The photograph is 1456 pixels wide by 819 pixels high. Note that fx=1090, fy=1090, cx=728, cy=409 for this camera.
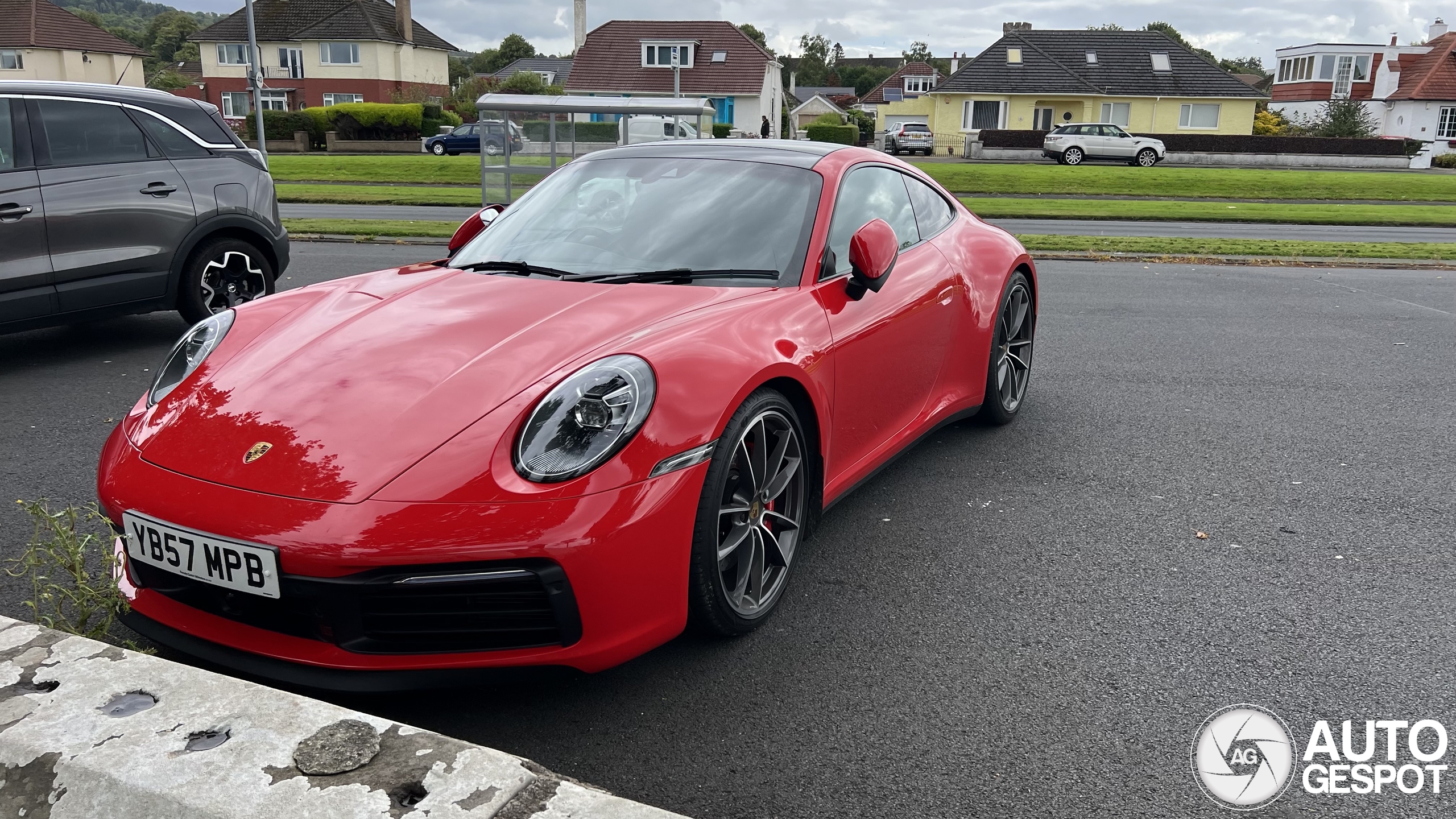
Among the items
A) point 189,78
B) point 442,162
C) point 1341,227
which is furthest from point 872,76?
point 1341,227

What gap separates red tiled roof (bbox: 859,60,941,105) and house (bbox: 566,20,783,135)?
111 feet

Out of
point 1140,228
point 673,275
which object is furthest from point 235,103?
point 673,275

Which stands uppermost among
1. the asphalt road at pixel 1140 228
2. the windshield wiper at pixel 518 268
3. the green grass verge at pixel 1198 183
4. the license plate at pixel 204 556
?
the windshield wiper at pixel 518 268

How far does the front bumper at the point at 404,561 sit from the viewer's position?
244 cm

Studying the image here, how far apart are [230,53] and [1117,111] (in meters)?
49.4

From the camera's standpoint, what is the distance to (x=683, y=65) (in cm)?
5725

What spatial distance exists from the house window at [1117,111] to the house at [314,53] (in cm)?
3770

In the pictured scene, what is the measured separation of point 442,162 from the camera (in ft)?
96.2

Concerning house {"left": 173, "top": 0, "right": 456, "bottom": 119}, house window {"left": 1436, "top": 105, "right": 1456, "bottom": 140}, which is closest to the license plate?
house {"left": 173, "top": 0, "right": 456, "bottom": 119}

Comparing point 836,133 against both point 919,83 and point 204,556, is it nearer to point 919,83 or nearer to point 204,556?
point 919,83

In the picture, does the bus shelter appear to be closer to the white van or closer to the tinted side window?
the white van

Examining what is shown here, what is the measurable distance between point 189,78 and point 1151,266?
257ft

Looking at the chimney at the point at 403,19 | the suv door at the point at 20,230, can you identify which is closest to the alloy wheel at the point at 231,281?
the suv door at the point at 20,230

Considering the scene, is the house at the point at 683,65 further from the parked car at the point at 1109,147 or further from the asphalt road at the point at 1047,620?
the asphalt road at the point at 1047,620
